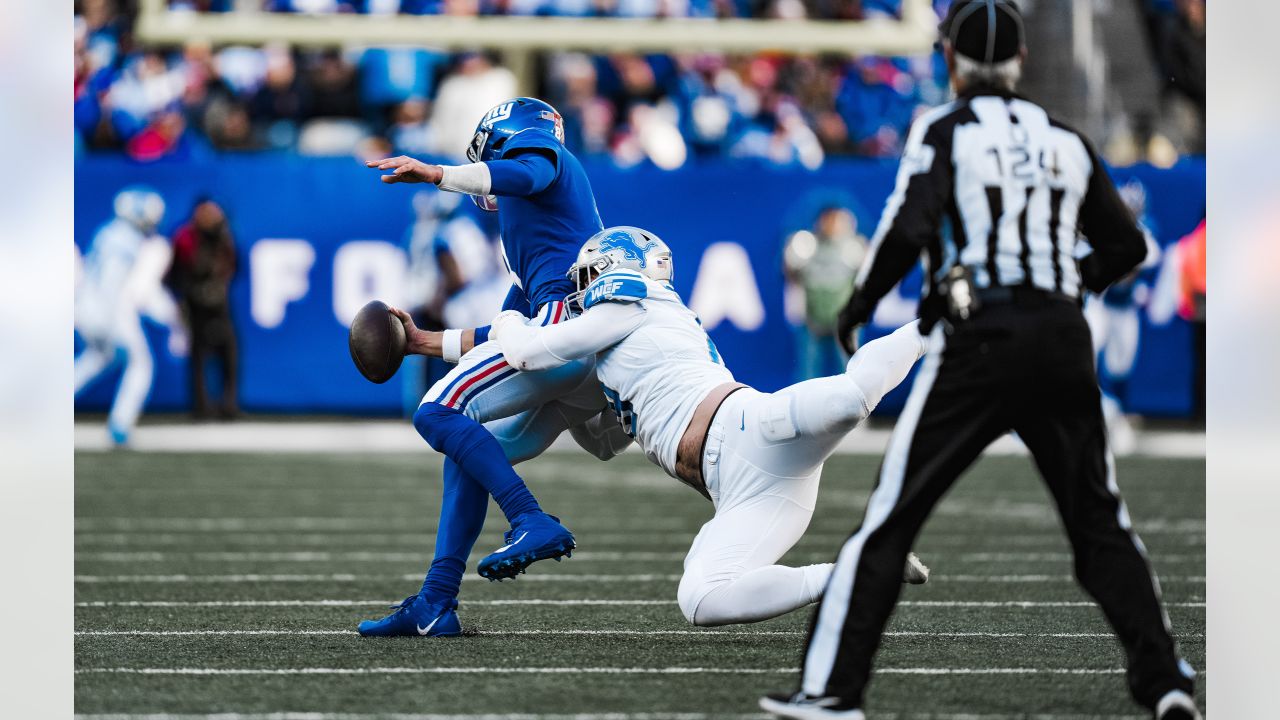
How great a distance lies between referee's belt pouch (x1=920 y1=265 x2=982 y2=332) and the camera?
12.9 ft

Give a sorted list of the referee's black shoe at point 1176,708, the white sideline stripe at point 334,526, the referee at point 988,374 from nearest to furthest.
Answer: the referee's black shoe at point 1176,708, the referee at point 988,374, the white sideline stripe at point 334,526

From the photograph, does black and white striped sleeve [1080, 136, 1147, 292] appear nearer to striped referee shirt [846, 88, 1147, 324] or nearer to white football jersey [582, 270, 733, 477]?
striped referee shirt [846, 88, 1147, 324]

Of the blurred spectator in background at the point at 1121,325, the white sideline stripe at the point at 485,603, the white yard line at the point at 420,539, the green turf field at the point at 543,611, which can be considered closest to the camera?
the green turf field at the point at 543,611

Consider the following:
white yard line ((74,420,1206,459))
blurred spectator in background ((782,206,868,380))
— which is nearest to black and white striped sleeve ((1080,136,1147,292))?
white yard line ((74,420,1206,459))

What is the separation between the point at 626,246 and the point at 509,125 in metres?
0.58

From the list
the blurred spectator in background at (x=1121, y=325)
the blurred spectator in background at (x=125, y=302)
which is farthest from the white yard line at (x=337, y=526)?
the blurred spectator in background at (x=1121, y=325)

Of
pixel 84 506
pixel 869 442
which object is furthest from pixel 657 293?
pixel 869 442

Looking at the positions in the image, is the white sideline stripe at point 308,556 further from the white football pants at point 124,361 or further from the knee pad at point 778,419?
the white football pants at point 124,361

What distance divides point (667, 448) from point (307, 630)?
1242 millimetres

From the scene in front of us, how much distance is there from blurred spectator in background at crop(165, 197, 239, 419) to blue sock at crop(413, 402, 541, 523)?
9.97 metres

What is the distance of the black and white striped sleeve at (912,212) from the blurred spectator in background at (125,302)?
33.5ft

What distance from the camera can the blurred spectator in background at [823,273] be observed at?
1504 centimetres
